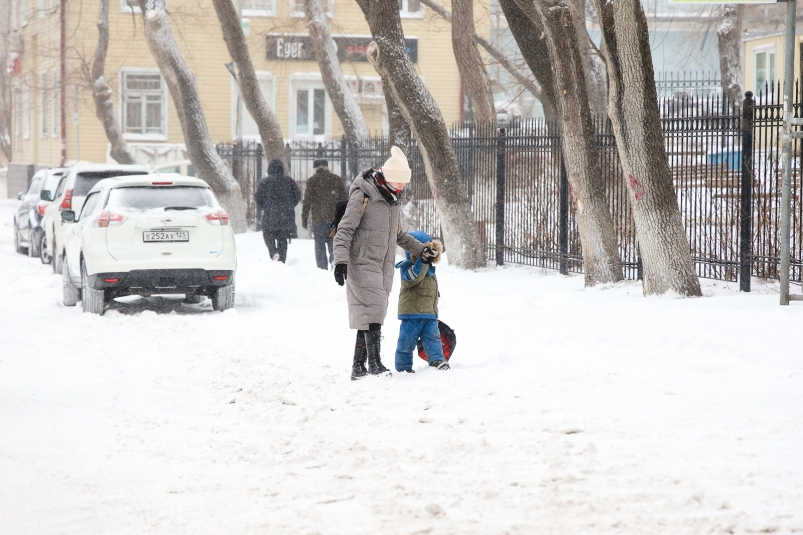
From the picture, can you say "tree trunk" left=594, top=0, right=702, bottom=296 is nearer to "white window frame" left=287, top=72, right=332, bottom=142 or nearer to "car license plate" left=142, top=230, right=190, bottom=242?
"car license plate" left=142, top=230, right=190, bottom=242

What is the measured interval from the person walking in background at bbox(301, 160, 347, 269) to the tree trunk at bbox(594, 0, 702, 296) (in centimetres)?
613

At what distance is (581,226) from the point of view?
13203mm

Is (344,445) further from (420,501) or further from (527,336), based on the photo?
(527,336)

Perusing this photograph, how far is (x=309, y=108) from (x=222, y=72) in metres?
3.19

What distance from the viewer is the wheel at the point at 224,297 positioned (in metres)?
13.0

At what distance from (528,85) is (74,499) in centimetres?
2171

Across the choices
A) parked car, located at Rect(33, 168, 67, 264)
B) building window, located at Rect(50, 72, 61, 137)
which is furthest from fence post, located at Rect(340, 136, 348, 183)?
building window, located at Rect(50, 72, 61, 137)

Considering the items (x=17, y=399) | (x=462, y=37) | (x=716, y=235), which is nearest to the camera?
(x=17, y=399)

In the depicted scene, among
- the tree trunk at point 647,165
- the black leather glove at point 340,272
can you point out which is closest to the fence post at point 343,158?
the tree trunk at point 647,165

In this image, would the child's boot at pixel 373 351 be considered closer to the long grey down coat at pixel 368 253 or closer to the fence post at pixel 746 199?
the long grey down coat at pixel 368 253

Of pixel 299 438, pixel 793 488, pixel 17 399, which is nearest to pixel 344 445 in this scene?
pixel 299 438

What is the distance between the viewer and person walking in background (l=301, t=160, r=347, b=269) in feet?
55.2

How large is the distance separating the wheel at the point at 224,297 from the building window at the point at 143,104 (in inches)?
1054

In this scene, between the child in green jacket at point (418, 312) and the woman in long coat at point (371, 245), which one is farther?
the child in green jacket at point (418, 312)
